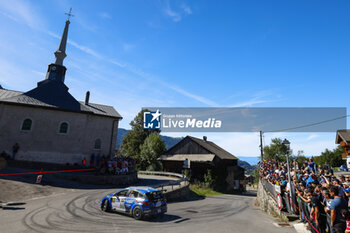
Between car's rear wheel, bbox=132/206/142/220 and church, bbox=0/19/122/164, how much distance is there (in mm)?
16448

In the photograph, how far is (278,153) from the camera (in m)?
68.6

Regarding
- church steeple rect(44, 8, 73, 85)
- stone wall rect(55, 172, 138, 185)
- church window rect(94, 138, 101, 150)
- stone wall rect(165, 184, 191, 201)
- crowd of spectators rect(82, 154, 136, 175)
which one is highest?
church steeple rect(44, 8, 73, 85)

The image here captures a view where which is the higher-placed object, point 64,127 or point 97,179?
point 64,127

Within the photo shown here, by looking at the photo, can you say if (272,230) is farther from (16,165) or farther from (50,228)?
(16,165)

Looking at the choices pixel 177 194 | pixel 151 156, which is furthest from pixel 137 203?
pixel 151 156

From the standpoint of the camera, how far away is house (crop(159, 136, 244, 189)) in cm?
3253

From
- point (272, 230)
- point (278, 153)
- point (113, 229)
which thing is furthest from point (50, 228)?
point (278, 153)

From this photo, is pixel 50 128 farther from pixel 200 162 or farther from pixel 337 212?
pixel 337 212

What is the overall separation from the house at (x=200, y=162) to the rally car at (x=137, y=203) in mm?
20852

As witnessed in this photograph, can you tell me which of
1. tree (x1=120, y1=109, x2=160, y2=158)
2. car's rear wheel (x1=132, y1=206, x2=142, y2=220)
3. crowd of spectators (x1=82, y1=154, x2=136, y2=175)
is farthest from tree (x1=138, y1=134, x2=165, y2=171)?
car's rear wheel (x1=132, y1=206, x2=142, y2=220)

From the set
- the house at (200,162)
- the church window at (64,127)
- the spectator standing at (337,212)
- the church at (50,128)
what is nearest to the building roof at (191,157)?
the house at (200,162)

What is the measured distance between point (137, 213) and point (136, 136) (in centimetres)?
4062

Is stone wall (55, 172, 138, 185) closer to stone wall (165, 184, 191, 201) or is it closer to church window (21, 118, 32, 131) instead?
stone wall (165, 184, 191, 201)

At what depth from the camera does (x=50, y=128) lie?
881 inches
